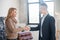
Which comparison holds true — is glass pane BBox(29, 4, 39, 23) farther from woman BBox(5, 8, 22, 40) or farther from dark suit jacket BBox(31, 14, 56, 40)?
woman BBox(5, 8, 22, 40)

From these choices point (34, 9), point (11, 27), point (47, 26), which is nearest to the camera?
point (11, 27)

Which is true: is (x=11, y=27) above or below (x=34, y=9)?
below

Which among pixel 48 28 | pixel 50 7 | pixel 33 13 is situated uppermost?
pixel 50 7

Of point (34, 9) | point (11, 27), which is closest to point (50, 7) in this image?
point (34, 9)

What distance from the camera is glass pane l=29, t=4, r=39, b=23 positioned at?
89.8 inches

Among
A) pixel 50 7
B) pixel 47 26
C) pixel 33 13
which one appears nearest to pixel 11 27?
pixel 47 26

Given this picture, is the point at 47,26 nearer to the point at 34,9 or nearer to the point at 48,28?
the point at 48,28

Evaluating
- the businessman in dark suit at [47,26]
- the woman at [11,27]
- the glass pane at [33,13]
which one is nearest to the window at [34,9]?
the glass pane at [33,13]

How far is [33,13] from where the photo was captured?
2.37m

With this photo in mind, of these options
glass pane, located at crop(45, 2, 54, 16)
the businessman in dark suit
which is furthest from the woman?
glass pane, located at crop(45, 2, 54, 16)

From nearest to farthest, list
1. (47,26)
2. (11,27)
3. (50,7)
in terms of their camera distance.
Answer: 1. (11,27)
2. (47,26)
3. (50,7)

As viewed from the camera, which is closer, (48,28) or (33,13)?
(48,28)

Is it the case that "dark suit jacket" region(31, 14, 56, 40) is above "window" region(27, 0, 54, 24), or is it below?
below

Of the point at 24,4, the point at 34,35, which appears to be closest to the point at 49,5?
the point at 24,4
